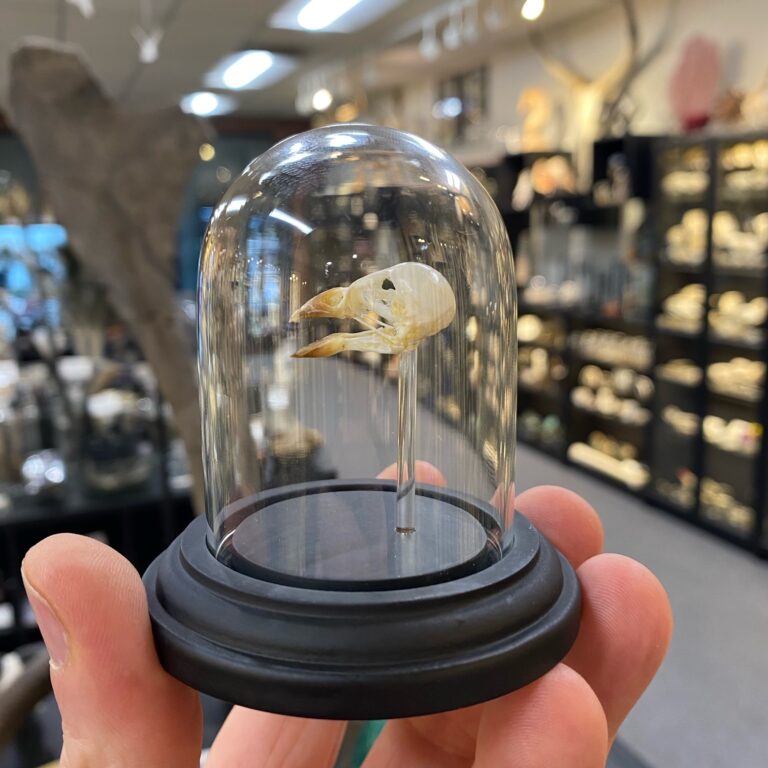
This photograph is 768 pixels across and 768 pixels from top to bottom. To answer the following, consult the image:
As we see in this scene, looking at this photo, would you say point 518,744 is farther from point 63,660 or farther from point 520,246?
point 520,246

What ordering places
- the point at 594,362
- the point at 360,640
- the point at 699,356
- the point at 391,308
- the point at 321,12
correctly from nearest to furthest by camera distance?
Answer: the point at 360,640 → the point at 391,308 → the point at 699,356 → the point at 594,362 → the point at 321,12

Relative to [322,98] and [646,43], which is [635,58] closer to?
[646,43]

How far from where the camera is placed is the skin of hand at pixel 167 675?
0.52 meters

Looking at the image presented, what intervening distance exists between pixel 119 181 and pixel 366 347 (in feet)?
3.36

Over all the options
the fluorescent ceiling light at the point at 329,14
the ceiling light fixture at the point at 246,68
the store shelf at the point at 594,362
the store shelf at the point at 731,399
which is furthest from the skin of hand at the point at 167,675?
the ceiling light fixture at the point at 246,68

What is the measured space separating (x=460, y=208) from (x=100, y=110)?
1.05 meters

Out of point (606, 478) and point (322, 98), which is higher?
point (322, 98)

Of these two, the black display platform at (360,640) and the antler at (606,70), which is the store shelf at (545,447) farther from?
the black display platform at (360,640)

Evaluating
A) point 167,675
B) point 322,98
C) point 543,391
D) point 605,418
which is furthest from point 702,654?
point 322,98

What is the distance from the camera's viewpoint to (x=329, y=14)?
4809 mm

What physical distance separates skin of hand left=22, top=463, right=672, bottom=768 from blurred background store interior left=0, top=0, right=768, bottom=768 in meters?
0.32

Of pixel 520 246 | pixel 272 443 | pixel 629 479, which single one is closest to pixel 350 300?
pixel 272 443

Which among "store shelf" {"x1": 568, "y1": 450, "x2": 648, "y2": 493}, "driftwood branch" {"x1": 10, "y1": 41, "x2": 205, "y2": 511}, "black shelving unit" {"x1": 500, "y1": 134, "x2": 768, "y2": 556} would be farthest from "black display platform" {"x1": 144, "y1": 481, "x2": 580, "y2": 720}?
"store shelf" {"x1": 568, "y1": 450, "x2": 648, "y2": 493}

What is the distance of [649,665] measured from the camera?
61 centimetres
